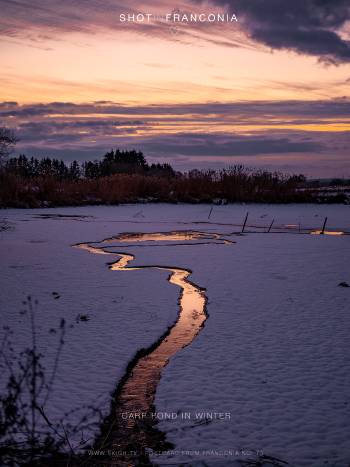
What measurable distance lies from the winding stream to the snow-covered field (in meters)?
0.10

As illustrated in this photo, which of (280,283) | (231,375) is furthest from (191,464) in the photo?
(280,283)

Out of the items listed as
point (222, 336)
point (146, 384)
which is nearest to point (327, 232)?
point (222, 336)

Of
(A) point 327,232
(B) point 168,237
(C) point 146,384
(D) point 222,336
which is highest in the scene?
(A) point 327,232

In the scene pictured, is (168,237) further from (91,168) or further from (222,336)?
(91,168)

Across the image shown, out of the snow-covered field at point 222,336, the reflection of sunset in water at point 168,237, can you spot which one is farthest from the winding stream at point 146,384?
the reflection of sunset in water at point 168,237

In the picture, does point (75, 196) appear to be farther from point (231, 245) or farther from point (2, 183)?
point (231, 245)

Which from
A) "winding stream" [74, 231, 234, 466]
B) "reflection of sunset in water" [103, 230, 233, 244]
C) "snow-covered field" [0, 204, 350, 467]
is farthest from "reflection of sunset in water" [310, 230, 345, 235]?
"winding stream" [74, 231, 234, 466]

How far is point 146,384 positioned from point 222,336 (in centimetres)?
145

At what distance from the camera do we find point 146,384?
4.63 meters

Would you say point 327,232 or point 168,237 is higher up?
point 327,232

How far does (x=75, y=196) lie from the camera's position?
24391 mm

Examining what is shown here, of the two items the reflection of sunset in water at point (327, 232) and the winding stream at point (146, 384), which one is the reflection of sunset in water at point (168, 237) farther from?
the winding stream at point (146, 384)

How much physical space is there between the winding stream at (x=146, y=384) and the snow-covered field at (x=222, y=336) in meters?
0.10

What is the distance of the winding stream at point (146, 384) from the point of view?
11.9ft
